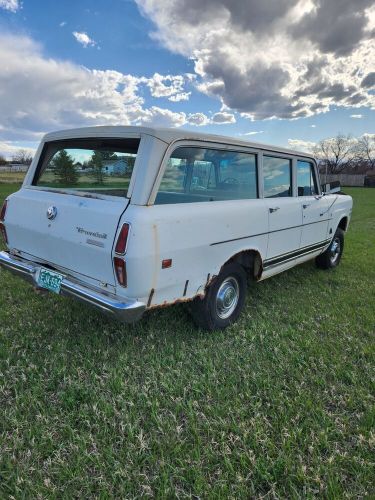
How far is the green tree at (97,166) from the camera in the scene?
3192 millimetres

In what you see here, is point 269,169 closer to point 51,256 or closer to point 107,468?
point 51,256

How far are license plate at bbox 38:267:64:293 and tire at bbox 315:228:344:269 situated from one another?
178 inches

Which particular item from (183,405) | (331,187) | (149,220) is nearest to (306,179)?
(331,187)

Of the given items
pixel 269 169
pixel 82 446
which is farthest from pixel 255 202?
pixel 82 446

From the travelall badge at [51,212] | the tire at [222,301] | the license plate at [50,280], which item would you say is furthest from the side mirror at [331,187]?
the license plate at [50,280]

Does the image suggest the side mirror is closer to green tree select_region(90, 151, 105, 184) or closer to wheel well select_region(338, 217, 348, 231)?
wheel well select_region(338, 217, 348, 231)

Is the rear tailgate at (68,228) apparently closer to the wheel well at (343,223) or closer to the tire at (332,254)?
the tire at (332,254)

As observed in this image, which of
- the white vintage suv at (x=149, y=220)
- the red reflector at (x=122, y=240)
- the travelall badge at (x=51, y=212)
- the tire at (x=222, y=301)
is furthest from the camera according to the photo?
the tire at (x=222, y=301)

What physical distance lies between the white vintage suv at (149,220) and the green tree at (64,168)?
12 millimetres

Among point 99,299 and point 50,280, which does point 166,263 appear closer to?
point 99,299

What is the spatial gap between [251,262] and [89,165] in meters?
2.03

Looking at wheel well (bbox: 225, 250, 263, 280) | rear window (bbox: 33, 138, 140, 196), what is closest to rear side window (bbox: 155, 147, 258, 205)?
rear window (bbox: 33, 138, 140, 196)

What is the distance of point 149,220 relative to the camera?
254cm

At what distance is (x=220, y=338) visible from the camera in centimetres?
342
